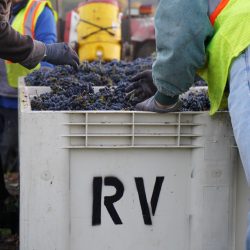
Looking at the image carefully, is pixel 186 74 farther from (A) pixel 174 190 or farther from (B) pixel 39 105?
(B) pixel 39 105

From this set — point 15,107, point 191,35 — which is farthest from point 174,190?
point 15,107

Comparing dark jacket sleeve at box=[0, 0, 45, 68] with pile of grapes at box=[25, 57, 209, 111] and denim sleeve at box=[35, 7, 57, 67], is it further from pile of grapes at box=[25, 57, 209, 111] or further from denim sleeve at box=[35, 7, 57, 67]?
denim sleeve at box=[35, 7, 57, 67]

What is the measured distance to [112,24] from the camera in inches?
299

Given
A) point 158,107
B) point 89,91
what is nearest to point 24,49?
point 89,91

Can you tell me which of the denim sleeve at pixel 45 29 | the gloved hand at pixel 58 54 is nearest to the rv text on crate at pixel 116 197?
the gloved hand at pixel 58 54

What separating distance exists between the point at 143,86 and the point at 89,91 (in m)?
0.25

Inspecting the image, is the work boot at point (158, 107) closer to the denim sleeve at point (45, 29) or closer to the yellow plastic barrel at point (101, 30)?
the denim sleeve at point (45, 29)

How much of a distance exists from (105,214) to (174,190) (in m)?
0.24

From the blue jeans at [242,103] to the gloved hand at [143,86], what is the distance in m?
0.56

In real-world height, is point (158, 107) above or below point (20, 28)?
below

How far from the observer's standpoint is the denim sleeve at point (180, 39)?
172cm

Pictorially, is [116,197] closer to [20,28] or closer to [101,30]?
[20,28]

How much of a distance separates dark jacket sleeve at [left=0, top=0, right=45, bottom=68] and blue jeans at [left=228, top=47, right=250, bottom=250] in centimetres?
114

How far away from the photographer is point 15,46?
99.0 inches
